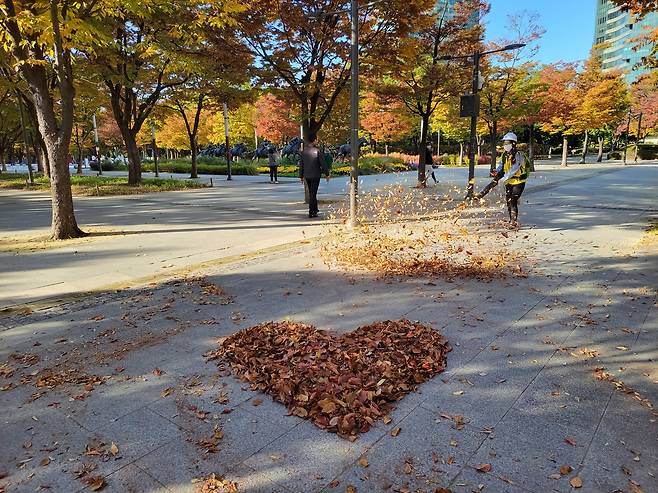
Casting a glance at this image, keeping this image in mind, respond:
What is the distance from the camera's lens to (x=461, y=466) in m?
2.38

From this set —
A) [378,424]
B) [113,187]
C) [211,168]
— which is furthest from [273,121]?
[378,424]

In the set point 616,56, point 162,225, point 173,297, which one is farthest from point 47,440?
point 616,56

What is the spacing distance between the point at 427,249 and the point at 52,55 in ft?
26.0

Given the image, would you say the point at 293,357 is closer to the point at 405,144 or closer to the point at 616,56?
the point at 405,144

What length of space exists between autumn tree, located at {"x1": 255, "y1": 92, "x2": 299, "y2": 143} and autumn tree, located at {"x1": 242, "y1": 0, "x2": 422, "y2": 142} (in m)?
24.0

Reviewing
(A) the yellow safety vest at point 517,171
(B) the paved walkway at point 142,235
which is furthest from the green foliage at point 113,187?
(A) the yellow safety vest at point 517,171

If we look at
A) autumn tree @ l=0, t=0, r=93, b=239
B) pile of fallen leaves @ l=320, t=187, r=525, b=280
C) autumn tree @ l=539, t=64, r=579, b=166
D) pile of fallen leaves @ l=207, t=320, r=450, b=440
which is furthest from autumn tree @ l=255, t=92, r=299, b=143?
pile of fallen leaves @ l=207, t=320, r=450, b=440

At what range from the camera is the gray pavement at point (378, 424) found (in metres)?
2.37

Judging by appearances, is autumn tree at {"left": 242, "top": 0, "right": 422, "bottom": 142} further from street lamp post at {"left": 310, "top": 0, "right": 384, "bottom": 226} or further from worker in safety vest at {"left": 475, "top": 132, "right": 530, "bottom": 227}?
worker in safety vest at {"left": 475, "top": 132, "right": 530, "bottom": 227}

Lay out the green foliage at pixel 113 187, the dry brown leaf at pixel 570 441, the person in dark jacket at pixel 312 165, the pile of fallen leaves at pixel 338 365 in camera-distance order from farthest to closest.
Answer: the green foliage at pixel 113 187 < the person in dark jacket at pixel 312 165 < the pile of fallen leaves at pixel 338 365 < the dry brown leaf at pixel 570 441

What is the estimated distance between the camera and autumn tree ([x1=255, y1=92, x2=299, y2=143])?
120 ft

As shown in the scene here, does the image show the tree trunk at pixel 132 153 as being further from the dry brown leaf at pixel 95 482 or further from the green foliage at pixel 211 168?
the dry brown leaf at pixel 95 482

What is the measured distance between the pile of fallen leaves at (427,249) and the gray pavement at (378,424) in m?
0.38

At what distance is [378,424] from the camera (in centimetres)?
274
